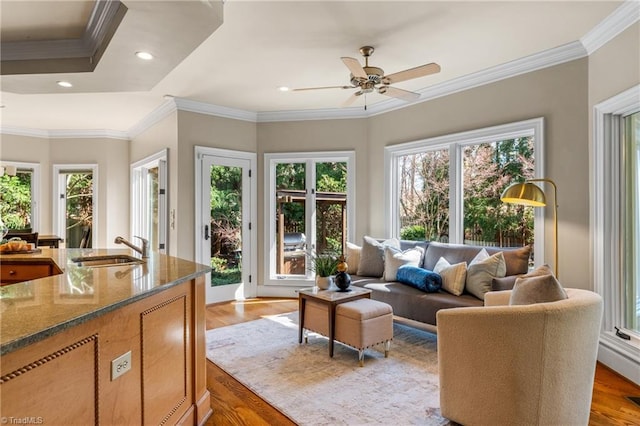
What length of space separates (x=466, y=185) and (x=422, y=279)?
1457mm

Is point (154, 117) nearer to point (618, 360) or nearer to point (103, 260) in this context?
point (103, 260)

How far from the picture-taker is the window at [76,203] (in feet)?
22.1

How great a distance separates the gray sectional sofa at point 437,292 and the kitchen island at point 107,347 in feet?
6.62

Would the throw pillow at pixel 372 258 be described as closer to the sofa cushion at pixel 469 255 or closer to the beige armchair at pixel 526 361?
the sofa cushion at pixel 469 255

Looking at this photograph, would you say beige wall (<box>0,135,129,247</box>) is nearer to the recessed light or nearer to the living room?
the living room

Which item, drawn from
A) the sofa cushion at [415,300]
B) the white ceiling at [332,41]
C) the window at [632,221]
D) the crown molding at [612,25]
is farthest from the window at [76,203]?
the window at [632,221]

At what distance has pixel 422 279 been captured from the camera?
12.2ft

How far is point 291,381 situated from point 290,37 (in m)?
2.76

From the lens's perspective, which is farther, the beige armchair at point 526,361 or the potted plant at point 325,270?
the potted plant at point 325,270

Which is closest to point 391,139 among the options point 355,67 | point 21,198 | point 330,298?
point 355,67

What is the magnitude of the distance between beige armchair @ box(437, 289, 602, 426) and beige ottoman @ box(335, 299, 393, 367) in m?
1.00

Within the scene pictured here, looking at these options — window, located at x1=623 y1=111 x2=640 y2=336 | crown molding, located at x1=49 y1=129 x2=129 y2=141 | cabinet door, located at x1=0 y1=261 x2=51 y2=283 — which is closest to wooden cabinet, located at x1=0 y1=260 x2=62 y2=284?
cabinet door, located at x1=0 y1=261 x2=51 y2=283

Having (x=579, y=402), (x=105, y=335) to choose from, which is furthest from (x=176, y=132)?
(x=579, y=402)

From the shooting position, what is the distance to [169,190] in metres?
5.22
